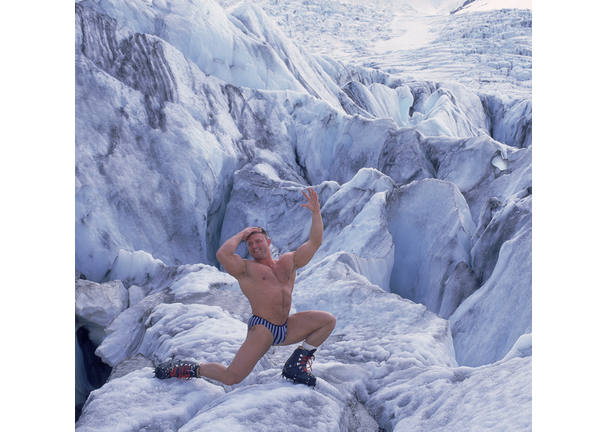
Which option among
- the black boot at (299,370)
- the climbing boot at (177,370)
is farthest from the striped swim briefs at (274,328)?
the climbing boot at (177,370)

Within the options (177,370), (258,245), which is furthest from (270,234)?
(177,370)

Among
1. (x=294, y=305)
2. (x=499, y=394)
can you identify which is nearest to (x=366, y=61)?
(x=294, y=305)

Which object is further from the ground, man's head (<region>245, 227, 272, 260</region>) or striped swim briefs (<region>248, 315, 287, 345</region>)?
man's head (<region>245, 227, 272, 260</region>)

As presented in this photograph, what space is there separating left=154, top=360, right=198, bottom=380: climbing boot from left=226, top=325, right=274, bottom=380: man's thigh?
0.80ft

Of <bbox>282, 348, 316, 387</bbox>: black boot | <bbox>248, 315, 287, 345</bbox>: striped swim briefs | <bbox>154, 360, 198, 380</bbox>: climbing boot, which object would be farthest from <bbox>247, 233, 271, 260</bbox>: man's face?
<bbox>154, 360, 198, 380</bbox>: climbing boot

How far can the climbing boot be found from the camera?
7.86ft

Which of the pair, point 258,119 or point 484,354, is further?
point 258,119

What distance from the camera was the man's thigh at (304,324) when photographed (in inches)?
97.7

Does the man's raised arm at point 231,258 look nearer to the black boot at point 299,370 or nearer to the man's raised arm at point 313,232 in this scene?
the man's raised arm at point 313,232

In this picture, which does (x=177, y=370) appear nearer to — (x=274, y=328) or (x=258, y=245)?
(x=274, y=328)

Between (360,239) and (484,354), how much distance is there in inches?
83.6

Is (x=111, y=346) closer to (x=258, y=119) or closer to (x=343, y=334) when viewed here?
(x=343, y=334)

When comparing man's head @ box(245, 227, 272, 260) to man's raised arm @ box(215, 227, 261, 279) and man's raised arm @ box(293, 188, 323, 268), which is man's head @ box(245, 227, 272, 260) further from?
man's raised arm @ box(293, 188, 323, 268)

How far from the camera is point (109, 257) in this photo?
5.88 meters
